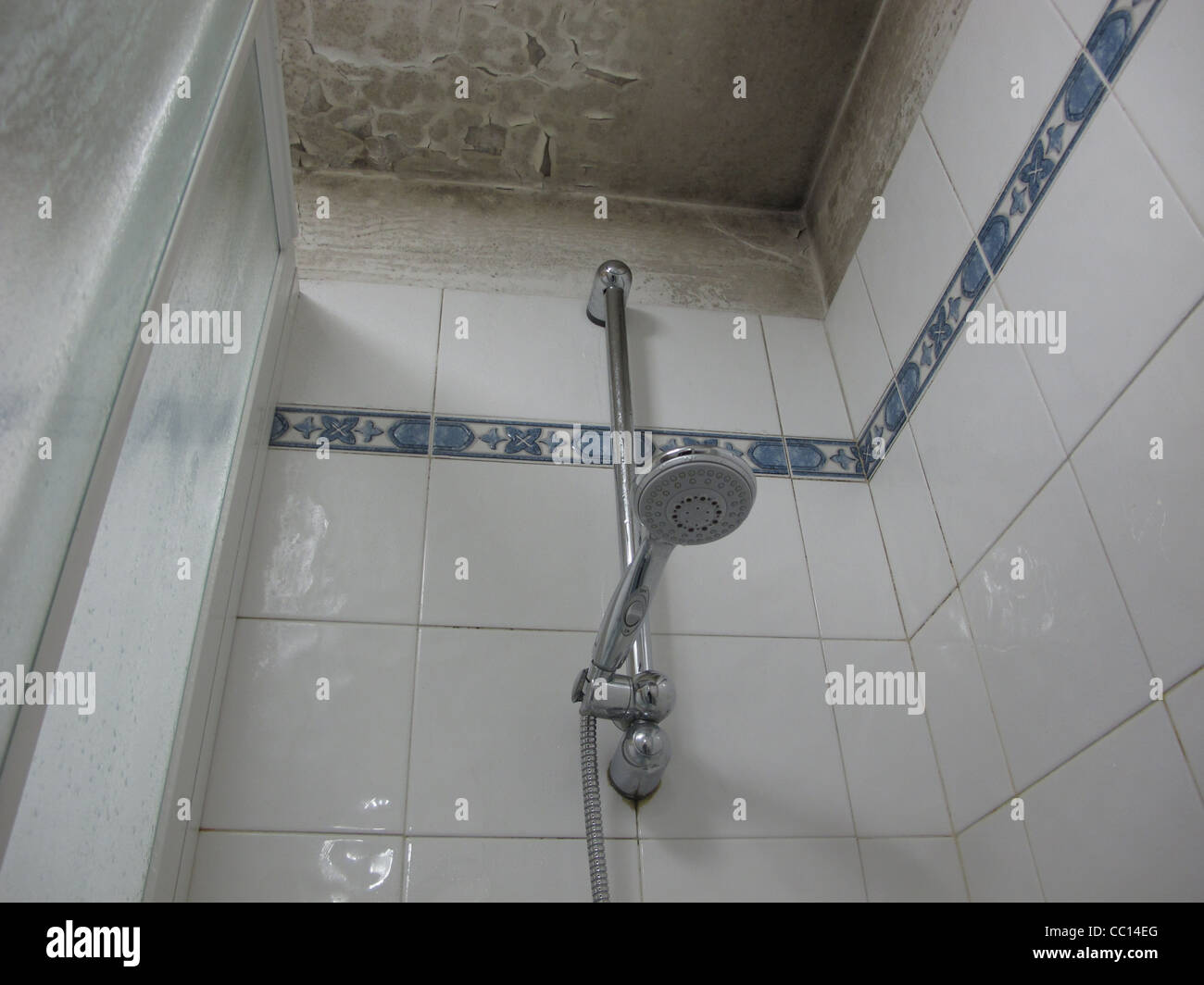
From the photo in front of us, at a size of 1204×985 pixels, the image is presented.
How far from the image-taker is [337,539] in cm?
115

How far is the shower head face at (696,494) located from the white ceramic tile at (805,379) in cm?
56

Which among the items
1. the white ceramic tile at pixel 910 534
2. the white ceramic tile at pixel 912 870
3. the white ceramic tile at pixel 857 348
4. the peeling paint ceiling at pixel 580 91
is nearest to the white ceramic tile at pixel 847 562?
the white ceramic tile at pixel 910 534

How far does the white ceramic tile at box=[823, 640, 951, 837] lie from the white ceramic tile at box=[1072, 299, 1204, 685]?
34 cm

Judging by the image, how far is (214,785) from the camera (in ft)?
3.19

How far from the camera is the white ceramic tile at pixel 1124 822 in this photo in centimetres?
76

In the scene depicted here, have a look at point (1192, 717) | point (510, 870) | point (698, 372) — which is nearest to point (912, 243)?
point (698, 372)

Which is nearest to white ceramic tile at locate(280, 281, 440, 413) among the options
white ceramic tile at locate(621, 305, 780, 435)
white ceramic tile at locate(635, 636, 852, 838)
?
white ceramic tile at locate(621, 305, 780, 435)

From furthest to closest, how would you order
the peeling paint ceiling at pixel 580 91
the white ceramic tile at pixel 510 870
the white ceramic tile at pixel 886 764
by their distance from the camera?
1. the peeling paint ceiling at pixel 580 91
2. the white ceramic tile at pixel 886 764
3. the white ceramic tile at pixel 510 870

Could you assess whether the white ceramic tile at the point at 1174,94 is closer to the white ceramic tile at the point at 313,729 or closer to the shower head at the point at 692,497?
the shower head at the point at 692,497

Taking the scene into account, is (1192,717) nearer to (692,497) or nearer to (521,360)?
(692,497)

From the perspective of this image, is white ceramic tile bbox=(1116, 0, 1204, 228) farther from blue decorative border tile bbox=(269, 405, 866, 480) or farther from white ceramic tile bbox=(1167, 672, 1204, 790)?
blue decorative border tile bbox=(269, 405, 866, 480)

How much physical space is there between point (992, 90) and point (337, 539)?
2.94ft

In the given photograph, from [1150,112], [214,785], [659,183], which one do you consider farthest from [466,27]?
[214,785]
